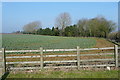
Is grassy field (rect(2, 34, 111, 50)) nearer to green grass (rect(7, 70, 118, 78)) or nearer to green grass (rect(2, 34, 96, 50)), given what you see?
green grass (rect(2, 34, 96, 50))

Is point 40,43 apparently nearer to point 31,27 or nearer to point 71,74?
point 71,74

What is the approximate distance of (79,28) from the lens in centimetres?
6775

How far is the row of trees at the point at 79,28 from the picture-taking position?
5784 cm

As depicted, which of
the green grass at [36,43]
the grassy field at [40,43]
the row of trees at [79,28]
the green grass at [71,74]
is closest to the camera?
the green grass at [71,74]

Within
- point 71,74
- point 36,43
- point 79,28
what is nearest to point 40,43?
point 36,43

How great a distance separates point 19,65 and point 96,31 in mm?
54639

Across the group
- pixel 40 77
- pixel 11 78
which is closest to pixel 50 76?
pixel 40 77

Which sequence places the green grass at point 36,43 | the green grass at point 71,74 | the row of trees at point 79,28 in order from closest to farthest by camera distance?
the green grass at point 71,74, the green grass at point 36,43, the row of trees at point 79,28

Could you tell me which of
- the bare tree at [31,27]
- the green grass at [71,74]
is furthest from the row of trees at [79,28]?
the green grass at [71,74]

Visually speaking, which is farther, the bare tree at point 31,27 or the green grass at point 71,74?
the bare tree at point 31,27

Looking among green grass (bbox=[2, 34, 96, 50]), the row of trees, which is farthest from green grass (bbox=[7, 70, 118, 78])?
the row of trees

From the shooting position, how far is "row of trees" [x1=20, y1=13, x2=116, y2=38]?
57.8 metres

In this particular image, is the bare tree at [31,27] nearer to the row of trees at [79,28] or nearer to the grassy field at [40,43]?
the row of trees at [79,28]

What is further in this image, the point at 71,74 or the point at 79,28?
the point at 79,28
